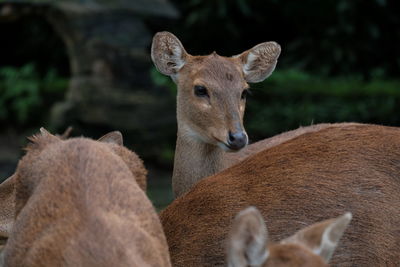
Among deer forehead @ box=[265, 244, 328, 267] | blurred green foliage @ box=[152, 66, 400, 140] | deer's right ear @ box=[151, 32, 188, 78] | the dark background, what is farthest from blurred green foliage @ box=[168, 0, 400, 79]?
deer forehead @ box=[265, 244, 328, 267]

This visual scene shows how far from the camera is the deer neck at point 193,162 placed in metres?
7.60

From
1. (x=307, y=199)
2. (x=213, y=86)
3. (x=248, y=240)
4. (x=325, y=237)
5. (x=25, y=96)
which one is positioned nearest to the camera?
(x=248, y=240)

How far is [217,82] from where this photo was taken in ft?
25.1

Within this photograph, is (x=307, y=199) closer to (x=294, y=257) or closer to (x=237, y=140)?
(x=294, y=257)

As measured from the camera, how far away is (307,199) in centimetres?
519

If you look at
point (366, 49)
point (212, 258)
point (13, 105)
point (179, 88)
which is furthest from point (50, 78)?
point (212, 258)

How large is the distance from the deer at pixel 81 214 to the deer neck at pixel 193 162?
8.77ft

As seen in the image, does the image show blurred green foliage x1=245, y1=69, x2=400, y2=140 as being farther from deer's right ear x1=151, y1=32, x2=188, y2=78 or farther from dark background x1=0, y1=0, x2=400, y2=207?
deer's right ear x1=151, y1=32, x2=188, y2=78

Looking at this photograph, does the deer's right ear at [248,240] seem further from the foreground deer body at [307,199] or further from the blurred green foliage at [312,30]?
the blurred green foliage at [312,30]

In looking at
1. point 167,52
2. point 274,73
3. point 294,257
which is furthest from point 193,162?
point 274,73

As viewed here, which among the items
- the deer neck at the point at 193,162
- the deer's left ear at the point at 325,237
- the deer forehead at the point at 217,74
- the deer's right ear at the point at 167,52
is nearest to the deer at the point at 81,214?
the deer's left ear at the point at 325,237

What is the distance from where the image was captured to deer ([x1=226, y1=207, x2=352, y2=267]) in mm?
4066

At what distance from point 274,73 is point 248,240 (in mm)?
10269

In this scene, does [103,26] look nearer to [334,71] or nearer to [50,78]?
[50,78]
